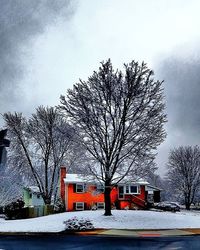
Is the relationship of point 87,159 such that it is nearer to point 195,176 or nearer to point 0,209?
point 0,209

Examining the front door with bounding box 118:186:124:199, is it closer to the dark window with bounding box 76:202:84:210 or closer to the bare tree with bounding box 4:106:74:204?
the dark window with bounding box 76:202:84:210

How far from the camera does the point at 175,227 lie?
23406 millimetres

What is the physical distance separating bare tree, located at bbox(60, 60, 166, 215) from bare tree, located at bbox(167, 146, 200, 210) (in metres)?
36.4

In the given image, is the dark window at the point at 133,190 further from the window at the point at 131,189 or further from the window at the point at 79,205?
the window at the point at 79,205

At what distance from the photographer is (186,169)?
62594 millimetres

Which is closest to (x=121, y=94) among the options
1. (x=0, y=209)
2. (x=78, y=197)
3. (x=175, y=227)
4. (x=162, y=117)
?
(x=162, y=117)

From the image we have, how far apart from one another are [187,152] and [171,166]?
4.58m

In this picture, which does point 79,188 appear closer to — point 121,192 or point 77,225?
point 121,192

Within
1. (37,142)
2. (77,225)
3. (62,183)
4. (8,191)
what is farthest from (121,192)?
(8,191)

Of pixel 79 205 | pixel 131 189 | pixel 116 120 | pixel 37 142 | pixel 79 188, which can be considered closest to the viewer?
pixel 116 120

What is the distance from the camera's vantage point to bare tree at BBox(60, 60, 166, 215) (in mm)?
28297

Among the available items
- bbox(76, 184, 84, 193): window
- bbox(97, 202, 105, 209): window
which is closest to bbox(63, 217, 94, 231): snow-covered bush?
bbox(76, 184, 84, 193): window

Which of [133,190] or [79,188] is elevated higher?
[79,188]

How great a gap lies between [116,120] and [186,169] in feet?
124
